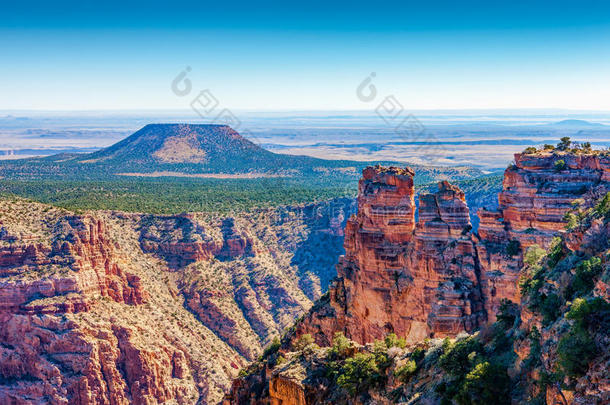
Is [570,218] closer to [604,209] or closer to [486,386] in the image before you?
[604,209]

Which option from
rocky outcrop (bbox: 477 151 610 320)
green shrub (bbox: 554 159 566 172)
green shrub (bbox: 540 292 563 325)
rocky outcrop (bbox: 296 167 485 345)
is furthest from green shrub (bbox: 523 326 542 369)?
green shrub (bbox: 554 159 566 172)

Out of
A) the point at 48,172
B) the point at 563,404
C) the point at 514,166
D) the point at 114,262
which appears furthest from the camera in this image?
the point at 48,172

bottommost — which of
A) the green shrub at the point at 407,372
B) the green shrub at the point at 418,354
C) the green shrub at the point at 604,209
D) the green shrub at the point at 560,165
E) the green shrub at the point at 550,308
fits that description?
the green shrub at the point at 407,372

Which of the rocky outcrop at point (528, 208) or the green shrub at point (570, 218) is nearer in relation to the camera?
the green shrub at point (570, 218)

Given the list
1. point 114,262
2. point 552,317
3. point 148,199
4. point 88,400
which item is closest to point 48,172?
point 148,199

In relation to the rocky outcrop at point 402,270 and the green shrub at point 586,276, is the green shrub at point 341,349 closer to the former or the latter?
the rocky outcrop at point 402,270

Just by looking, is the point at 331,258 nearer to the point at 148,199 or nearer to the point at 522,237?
the point at 148,199

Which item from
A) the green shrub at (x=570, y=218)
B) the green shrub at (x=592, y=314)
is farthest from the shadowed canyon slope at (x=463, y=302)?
the green shrub at (x=570, y=218)
